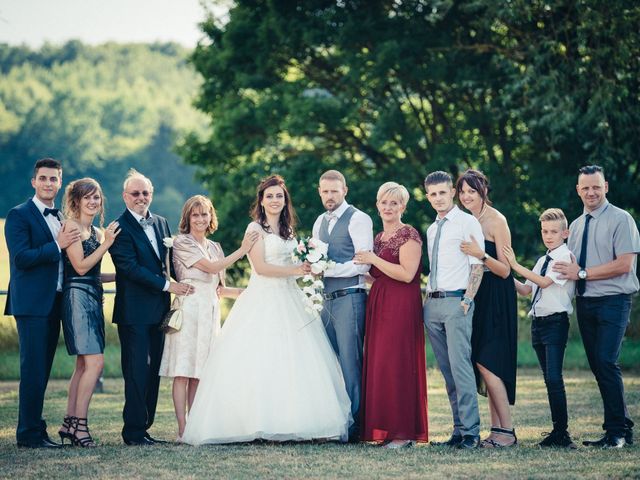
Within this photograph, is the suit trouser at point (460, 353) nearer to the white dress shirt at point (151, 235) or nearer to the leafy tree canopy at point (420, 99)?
the white dress shirt at point (151, 235)

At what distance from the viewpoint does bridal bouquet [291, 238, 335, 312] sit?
25.6 ft

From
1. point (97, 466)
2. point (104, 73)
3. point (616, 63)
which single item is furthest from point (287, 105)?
point (104, 73)

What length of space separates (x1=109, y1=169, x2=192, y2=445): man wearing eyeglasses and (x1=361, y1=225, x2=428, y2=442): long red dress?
179 cm

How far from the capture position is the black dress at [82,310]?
25.9 ft

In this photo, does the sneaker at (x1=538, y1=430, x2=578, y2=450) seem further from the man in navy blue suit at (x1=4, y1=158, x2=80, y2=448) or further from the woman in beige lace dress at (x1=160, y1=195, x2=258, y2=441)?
the man in navy blue suit at (x1=4, y1=158, x2=80, y2=448)

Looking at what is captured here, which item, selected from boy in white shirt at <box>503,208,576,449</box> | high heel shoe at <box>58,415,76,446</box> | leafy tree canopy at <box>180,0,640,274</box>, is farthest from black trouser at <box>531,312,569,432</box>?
leafy tree canopy at <box>180,0,640,274</box>

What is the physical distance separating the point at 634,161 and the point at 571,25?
8.28ft

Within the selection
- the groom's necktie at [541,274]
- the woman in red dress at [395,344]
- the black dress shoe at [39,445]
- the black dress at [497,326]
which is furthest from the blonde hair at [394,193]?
the black dress shoe at [39,445]

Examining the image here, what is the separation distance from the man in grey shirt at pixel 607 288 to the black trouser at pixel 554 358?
0.24 m

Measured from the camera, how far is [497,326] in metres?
7.79

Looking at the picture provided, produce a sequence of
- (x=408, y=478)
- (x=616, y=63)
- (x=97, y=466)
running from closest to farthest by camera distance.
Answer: (x=408, y=478) < (x=97, y=466) < (x=616, y=63)

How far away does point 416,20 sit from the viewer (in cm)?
1958

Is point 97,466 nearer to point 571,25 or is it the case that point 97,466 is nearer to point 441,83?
point 571,25

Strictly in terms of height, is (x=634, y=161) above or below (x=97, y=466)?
above
